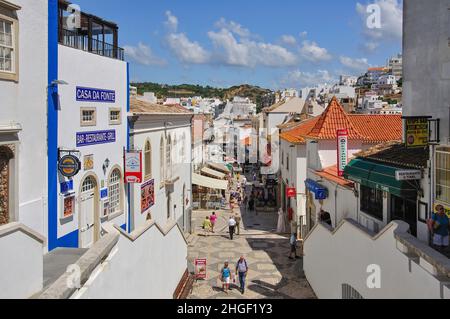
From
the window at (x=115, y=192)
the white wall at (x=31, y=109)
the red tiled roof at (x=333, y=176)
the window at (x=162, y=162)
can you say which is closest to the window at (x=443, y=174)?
the red tiled roof at (x=333, y=176)

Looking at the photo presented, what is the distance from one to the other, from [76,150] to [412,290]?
944 centimetres

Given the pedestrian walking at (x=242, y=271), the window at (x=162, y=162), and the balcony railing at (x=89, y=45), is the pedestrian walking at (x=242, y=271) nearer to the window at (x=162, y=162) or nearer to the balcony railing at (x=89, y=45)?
the window at (x=162, y=162)

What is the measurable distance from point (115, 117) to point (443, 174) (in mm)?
11777

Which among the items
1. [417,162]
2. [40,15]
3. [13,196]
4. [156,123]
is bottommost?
[13,196]

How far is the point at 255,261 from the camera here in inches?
878

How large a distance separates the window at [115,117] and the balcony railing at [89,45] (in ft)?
6.79

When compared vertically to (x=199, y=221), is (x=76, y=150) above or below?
above

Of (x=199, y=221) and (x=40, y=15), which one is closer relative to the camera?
(x=40, y=15)

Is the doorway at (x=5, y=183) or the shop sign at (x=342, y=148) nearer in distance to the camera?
the doorway at (x=5, y=183)

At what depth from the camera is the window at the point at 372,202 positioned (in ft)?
43.4

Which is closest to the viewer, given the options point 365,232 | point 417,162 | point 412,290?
point 412,290

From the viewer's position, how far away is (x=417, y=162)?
36.7 ft

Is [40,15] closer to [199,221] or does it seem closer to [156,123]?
[156,123]
